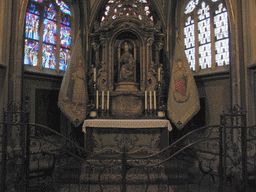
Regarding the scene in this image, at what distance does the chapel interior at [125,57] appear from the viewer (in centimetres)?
624

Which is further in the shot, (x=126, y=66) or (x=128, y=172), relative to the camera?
(x=126, y=66)

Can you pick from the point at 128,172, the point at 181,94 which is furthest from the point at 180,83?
the point at 128,172

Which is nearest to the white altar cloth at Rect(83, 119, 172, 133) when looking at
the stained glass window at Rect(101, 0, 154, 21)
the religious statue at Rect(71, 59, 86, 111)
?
the religious statue at Rect(71, 59, 86, 111)

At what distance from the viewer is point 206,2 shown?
7605mm

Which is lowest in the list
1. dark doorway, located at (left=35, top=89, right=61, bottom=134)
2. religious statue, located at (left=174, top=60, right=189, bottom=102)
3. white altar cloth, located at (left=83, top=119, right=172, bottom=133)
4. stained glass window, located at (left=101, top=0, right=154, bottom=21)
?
white altar cloth, located at (left=83, top=119, right=172, bottom=133)

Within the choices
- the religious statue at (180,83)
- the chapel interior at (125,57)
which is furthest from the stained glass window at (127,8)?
the religious statue at (180,83)

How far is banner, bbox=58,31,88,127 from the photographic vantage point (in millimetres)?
6812

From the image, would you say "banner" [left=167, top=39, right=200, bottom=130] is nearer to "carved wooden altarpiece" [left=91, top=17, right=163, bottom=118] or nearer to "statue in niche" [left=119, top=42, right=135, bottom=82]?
"carved wooden altarpiece" [left=91, top=17, right=163, bottom=118]

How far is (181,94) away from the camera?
7.01m

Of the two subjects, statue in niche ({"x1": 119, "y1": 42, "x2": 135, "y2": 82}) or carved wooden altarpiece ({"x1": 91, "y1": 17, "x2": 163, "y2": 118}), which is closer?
carved wooden altarpiece ({"x1": 91, "y1": 17, "x2": 163, "y2": 118})

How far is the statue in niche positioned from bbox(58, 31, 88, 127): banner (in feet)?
4.22

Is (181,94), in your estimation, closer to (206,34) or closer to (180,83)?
(180,83)

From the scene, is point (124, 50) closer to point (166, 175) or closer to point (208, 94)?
point (208, 94)

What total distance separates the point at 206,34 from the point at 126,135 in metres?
4.55
